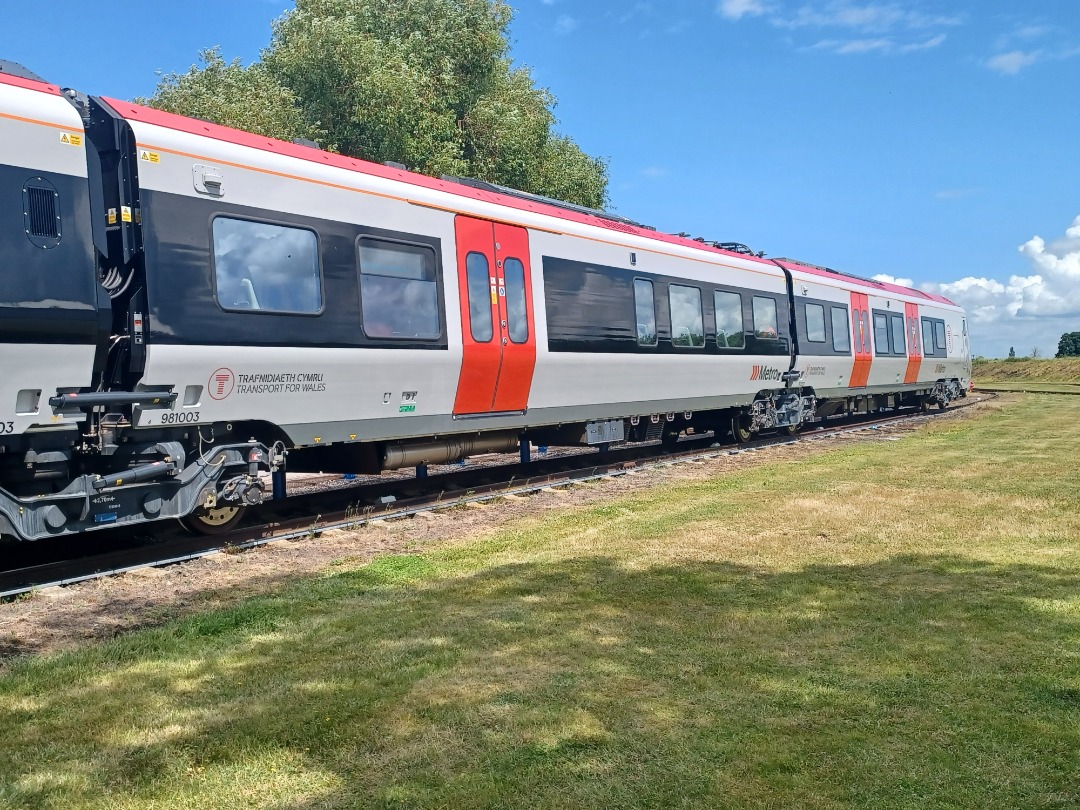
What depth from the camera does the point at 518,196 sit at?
13.0m

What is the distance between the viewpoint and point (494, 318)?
1150 centimetres

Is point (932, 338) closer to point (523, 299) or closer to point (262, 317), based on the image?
point (523, 299)

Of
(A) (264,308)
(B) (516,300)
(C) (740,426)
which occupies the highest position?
(B) (516,300)

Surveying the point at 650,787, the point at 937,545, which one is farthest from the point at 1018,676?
the point at 937,545

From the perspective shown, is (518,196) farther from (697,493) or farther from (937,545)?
(937,545)

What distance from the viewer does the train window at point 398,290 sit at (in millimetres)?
9773

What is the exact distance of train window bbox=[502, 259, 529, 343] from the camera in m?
11.8

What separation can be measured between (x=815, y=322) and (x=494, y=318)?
1126 cm

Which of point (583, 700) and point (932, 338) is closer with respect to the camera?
point (583, 700)

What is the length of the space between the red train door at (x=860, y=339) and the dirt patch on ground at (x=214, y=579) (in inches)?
500

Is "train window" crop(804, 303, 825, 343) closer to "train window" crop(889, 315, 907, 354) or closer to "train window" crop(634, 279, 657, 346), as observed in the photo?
"train window" crop(889, 315, 907, 354)

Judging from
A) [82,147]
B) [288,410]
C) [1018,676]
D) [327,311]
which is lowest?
[1018,676]

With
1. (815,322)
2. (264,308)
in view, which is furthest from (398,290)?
(815,322)

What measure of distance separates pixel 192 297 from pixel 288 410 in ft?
5.11
